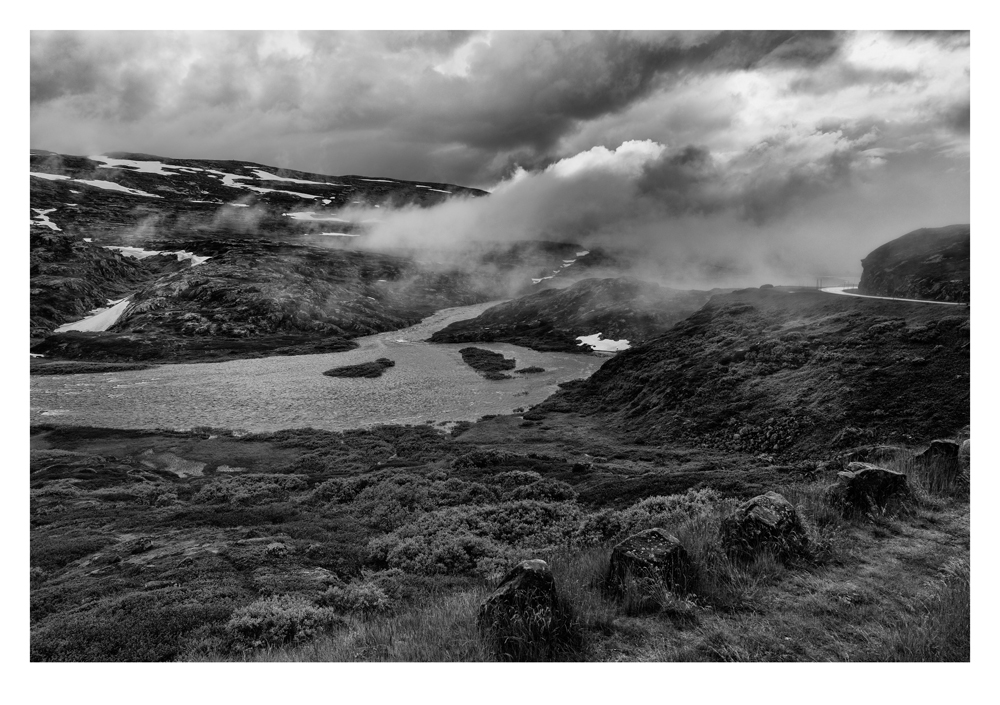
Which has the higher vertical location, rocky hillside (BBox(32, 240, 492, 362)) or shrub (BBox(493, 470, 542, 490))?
rocky hillside (BBox(32, 240, 492, 362))

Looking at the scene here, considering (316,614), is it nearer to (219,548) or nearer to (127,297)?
(219,548)

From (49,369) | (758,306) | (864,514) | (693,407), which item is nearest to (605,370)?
(758,306)

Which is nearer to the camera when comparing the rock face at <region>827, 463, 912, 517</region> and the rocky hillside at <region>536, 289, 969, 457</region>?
the rock face at <region>827, 463, 912, 517</region>

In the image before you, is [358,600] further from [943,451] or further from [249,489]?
[249,489]

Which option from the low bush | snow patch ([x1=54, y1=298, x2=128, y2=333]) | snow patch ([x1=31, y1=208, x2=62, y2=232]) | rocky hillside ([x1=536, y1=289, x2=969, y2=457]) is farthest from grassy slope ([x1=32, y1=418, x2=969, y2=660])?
snow patch ([x1=31, y1=208, x2=62, y2=232])

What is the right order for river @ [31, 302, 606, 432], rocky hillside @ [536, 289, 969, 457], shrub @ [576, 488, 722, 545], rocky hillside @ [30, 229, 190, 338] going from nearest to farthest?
shrub @ [576, 488, 722, 545] < rocky hillside @ [536, 289, 969, 457] < river @ [31, 302, 606, 432] < rocky hillside @ [30, 229, 190, 338]

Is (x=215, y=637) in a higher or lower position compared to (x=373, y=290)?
lower

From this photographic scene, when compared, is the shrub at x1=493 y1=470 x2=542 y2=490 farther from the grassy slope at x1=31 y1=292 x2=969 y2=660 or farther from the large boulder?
the large boulder
